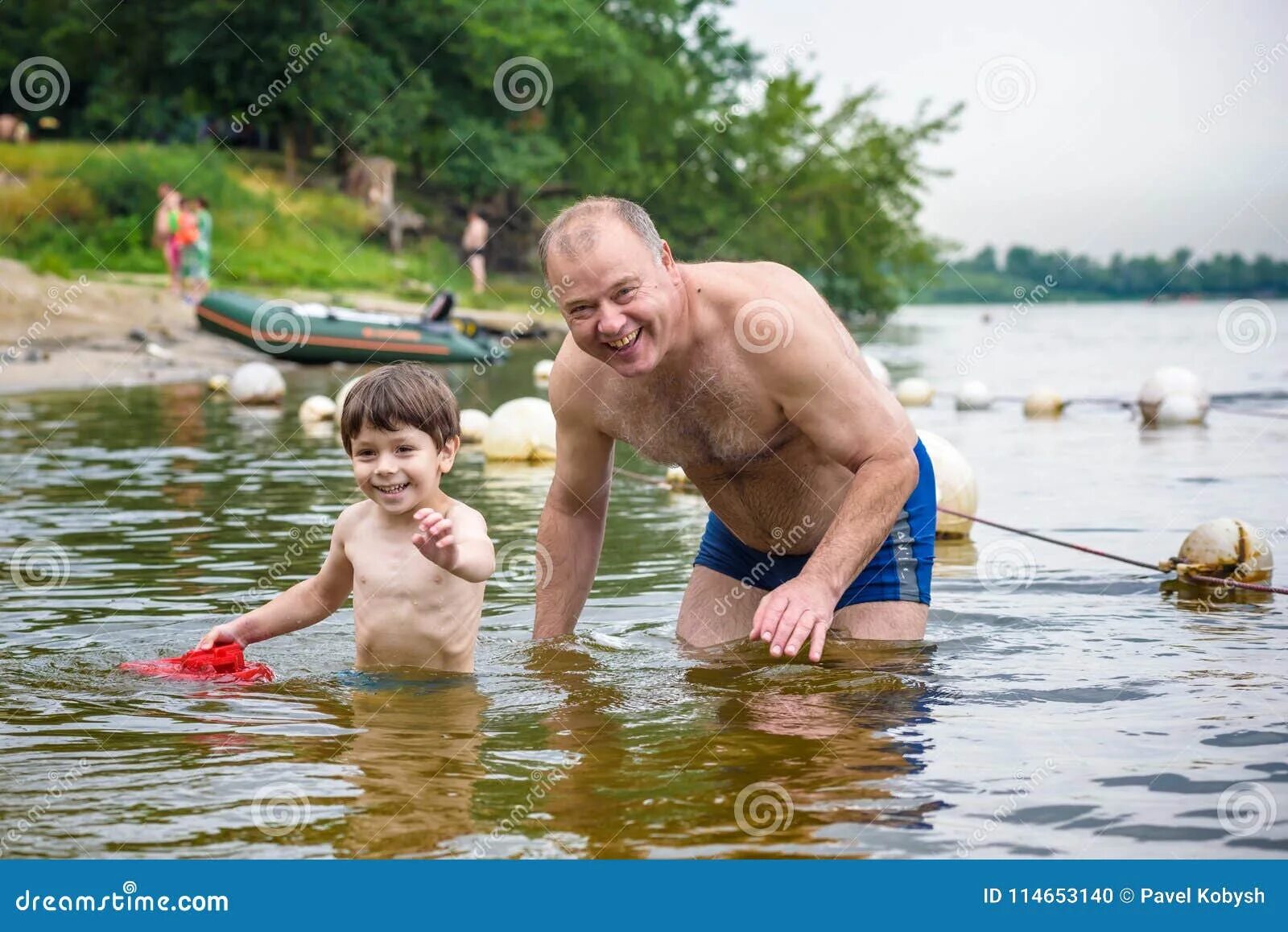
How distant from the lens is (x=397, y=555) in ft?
17.7

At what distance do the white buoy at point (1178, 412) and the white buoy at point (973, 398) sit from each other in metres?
2.84

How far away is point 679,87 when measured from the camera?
42.2 m

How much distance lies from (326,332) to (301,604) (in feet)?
51.2

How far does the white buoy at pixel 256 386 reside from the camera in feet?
56.3

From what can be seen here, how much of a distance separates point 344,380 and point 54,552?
12.3m

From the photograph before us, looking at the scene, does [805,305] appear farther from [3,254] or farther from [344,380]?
[3,254]
